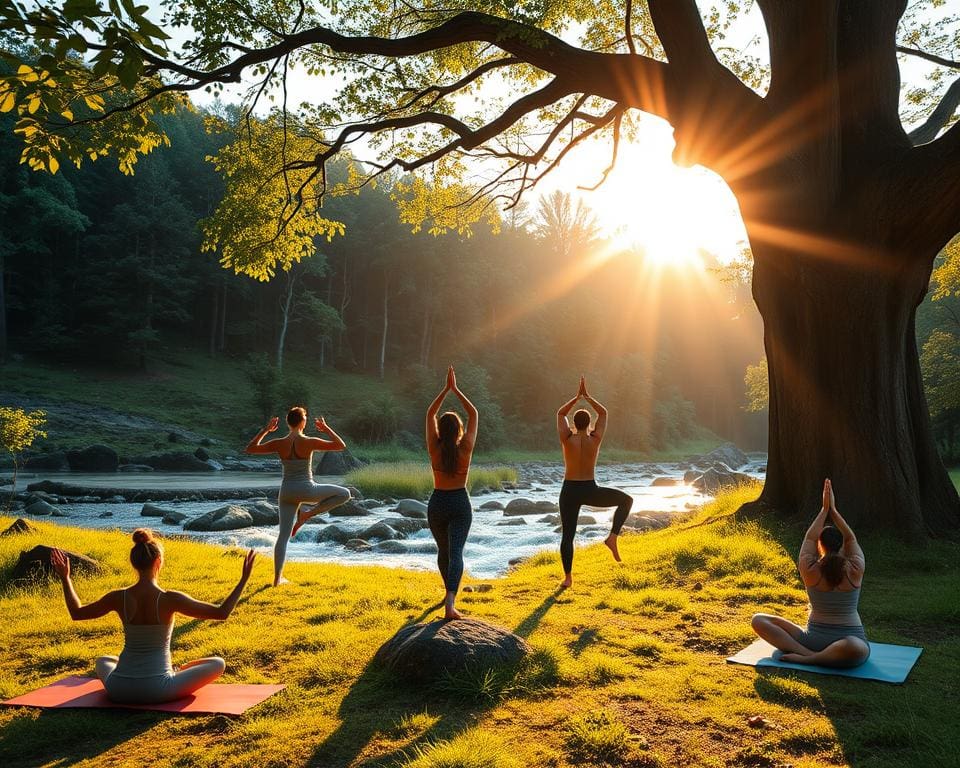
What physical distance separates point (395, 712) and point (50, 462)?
27.4 m

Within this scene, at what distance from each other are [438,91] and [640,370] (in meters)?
45.9

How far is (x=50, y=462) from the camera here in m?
26.6

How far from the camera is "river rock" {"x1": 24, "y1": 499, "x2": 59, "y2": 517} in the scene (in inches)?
682

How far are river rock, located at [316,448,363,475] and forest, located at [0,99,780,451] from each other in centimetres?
759

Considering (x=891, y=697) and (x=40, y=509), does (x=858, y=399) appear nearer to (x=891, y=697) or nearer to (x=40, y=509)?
(x=891, y=697)

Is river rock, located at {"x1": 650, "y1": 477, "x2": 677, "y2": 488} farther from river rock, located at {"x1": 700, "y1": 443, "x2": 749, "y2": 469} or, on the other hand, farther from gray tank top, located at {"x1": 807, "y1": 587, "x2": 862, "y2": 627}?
gray tank top, located at {"x1": 807, "y1": 587, "x2": 862, "y2": 627}

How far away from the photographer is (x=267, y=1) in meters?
10.8

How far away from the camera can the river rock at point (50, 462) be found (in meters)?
26.2

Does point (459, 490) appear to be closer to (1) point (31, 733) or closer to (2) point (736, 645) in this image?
(2) point (736, 645)

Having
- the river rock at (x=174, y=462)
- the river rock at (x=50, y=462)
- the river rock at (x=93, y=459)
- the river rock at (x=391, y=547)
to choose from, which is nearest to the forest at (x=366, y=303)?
the river rock at (x=174, y=462)

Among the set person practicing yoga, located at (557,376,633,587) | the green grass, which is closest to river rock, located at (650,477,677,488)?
the green grass

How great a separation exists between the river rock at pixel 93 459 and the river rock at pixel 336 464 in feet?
26.2

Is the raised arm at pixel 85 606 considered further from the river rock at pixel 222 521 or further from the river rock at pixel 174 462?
the river rock at pixel 174 462

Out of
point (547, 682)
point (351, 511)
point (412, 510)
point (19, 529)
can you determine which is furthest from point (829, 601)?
point (351, 511)
